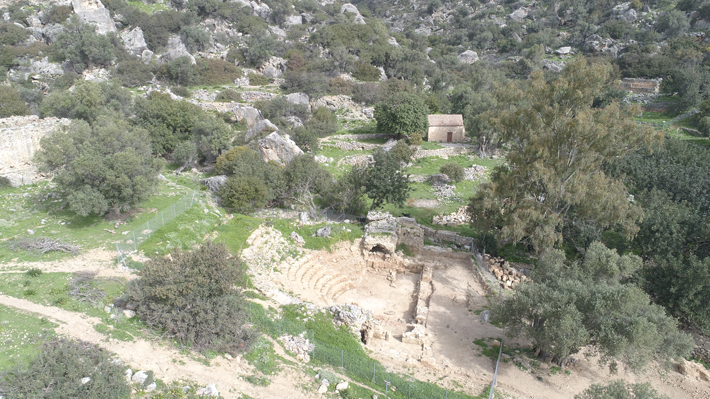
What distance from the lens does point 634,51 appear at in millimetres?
76750

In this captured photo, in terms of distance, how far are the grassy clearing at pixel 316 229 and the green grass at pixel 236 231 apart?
1.57 metres

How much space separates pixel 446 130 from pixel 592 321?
37.1 m

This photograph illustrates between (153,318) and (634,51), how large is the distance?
9065cm

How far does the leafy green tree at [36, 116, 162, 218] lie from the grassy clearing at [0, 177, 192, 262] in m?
0.86

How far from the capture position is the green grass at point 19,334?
1304 centimetres

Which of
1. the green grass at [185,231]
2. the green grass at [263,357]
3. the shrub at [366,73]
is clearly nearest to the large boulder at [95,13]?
the shrub at [366,73]

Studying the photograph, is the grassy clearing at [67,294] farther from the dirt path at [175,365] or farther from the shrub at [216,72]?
the shrub at [216,72]

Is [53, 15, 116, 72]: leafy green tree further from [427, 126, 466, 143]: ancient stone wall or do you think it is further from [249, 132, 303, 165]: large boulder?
[427, 126, 466, 143]: ancient stone wall

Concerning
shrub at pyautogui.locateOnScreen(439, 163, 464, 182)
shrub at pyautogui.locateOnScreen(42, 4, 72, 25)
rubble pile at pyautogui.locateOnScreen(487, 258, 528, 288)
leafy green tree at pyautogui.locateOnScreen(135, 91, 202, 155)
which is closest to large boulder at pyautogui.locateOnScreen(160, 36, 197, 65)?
shrub at pyautogui.locateOnScreen(42, 4, 72, 25)

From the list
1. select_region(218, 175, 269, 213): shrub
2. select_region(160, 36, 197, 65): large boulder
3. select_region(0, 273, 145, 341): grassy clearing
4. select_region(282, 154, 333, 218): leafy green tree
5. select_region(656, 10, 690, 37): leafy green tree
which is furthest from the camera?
select_region(656, 10, 690, 37): leafy green tree

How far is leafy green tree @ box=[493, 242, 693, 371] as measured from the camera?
1555cm

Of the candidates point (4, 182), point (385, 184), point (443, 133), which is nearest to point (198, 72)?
point (443, 133)

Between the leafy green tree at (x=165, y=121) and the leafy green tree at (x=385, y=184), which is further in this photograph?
the leafy green tree at (x=165, y=121)

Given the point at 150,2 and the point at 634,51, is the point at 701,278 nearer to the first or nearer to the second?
the point at 634,51
